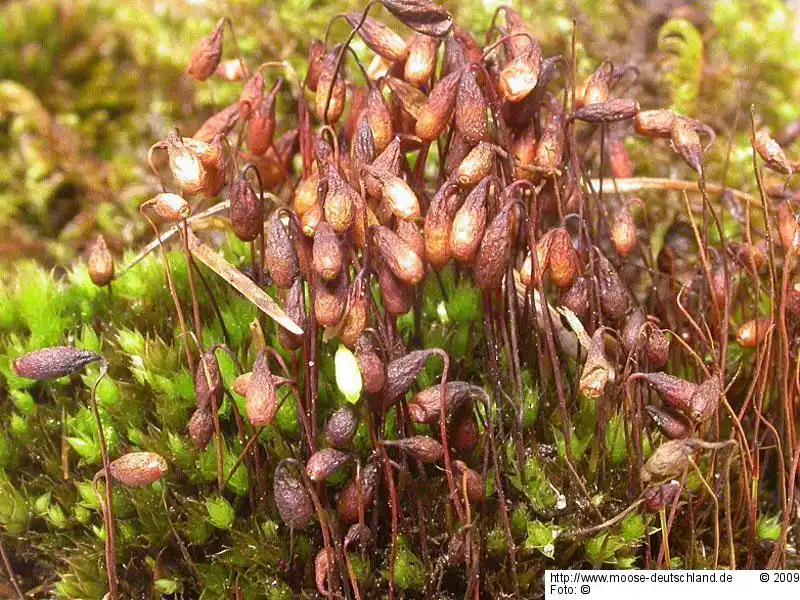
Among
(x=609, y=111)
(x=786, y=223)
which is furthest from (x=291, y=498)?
(x=786, y=223)

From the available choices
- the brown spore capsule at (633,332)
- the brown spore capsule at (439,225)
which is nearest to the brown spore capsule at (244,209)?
the brown spore capsule at (439,225)

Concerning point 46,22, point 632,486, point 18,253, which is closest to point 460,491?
point 632,486

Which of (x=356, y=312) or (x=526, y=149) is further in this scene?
(x=526, y=149)

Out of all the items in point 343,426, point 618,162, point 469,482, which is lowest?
point 469,482

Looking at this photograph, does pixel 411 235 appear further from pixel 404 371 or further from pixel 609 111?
pixel 609 111

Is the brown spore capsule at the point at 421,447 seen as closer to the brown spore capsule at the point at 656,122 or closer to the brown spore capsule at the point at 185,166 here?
the brown spore capsule at the point at 185,166

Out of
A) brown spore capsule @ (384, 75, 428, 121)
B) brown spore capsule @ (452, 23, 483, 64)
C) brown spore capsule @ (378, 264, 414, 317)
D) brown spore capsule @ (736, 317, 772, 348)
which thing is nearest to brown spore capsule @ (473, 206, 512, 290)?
brown spore capsule @ (378, 264, 414, 317)
